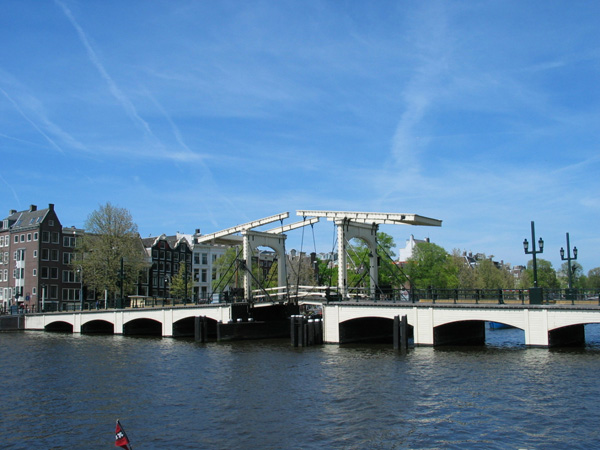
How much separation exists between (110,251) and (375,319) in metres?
32.9

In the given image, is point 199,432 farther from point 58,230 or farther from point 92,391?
point 58,230

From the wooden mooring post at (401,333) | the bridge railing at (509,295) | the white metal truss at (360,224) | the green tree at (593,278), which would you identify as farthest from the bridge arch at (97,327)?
the green tree at (593,278)

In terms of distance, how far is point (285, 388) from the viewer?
2027 cm

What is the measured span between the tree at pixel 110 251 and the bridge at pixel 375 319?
26.4 feet

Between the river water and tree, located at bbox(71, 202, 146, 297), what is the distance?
29589 mm

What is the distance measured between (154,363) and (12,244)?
5067 cm

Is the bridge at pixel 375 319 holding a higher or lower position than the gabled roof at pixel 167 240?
lower

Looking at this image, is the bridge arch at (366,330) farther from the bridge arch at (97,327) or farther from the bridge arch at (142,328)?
the bridge arch at (97,327)

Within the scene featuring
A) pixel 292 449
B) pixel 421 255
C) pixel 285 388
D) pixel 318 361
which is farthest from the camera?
pixel 421 255

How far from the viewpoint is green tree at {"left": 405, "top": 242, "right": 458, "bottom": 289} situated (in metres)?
64.4

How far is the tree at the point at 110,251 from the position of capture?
193 feet

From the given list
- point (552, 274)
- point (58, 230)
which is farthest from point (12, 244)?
point (552, 274)

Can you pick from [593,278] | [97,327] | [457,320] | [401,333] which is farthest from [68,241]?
[593,278]

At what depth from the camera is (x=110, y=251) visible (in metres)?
59.1
